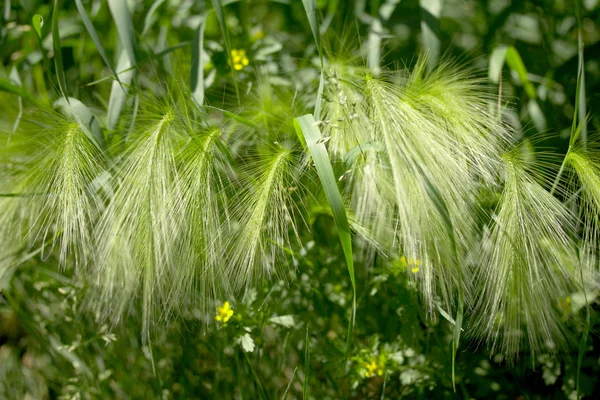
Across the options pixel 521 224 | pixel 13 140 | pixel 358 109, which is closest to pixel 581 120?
pixel 521 224

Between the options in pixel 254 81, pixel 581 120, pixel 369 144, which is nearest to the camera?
pixel 369 144

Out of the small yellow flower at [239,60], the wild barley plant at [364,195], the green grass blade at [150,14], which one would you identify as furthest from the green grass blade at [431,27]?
the green grass blade at [150,14]

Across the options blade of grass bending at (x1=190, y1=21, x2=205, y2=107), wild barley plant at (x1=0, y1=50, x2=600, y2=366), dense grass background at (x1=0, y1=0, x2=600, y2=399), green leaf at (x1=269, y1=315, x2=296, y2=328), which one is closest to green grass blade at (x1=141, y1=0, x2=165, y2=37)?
dense grass background at (x1=0, y1=0, x2=600, y2=399)

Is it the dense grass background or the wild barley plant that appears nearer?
the wild barley plant

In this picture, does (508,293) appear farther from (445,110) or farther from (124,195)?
(124,195)

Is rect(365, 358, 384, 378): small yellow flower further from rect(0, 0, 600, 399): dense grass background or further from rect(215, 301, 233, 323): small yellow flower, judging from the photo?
rect(215, 301, 233, 323): small yellow flower

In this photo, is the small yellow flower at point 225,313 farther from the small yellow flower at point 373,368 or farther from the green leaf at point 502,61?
the green leaf at point 502,61

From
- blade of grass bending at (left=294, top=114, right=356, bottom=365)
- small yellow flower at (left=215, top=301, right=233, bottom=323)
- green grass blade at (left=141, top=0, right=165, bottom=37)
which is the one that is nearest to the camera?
blade of grass bending at (left=294, top=114, right=356, bottom=365)

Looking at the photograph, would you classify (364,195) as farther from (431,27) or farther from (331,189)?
(431,27)

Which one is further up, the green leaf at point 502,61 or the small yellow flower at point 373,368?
the green leaf at point 502,61
